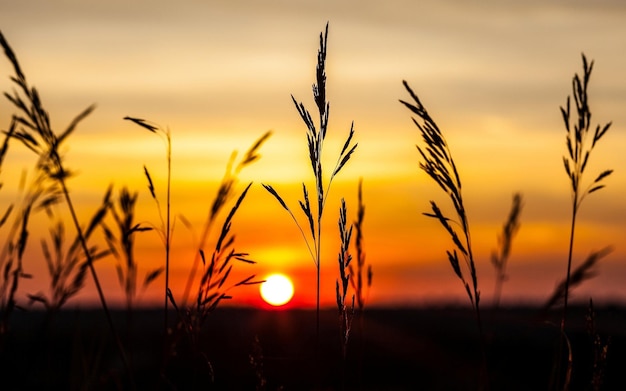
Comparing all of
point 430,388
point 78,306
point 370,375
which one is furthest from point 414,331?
point 78,306

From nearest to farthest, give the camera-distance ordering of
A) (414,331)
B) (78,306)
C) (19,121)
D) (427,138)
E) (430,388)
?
(19,121) → (427,138) → (78,306) → (430,388) → (414,331)

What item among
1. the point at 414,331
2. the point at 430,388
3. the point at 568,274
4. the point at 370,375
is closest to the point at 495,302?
the point at 568,274

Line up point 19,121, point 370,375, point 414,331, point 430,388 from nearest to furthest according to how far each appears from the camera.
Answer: point 19,121, point 430,388, point 370,375, point 414,331

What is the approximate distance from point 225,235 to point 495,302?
847 millimetres

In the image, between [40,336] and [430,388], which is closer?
[40,336]

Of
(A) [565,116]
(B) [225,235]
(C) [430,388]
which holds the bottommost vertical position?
(C) [430,388]

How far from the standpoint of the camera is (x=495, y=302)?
113 inches

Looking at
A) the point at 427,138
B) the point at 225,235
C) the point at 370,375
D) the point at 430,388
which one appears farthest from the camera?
the point at 370,375

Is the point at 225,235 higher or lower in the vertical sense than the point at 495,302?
higher

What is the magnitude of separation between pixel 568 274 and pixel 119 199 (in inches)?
51.4

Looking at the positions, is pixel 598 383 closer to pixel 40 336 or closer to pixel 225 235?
pixel 225 235

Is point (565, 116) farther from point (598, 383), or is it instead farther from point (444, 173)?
point (598, 383)

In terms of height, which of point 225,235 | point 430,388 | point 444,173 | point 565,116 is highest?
point 565,116

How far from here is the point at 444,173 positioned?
272cm
